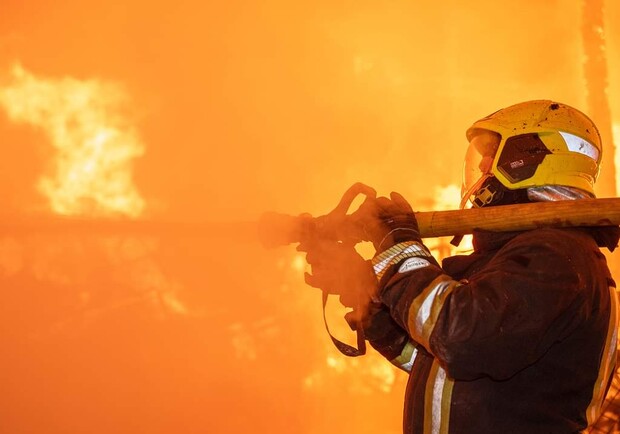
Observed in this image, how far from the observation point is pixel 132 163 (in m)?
4.52

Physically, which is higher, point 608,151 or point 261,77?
point 261,77

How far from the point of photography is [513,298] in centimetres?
157

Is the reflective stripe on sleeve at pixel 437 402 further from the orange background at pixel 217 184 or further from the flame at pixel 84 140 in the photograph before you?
the flame at pixel 84 140

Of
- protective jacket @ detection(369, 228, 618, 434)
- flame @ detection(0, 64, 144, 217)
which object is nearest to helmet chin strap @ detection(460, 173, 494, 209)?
protective jacket @ detection(369, 228, 618, 434)

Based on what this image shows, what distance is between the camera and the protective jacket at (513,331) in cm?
156

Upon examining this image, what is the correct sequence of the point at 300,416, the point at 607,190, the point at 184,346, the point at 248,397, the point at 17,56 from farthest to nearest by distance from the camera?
1. the point at 607,190
2. the point at 300,416
3. the point at 248,397
4. the point at 184,346
5. the point at 17,56

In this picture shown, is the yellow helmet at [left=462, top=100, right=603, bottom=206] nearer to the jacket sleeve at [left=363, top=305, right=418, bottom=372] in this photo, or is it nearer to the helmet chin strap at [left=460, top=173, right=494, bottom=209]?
the helmet chin strap at [left=460, top=173, right=494, bottom=209]

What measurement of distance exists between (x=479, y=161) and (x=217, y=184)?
2.47 metres

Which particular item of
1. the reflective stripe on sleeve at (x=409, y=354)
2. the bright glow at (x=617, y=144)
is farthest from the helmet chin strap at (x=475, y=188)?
the bright glow at (x=617, y=144)

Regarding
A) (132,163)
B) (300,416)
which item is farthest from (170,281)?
(300,416)

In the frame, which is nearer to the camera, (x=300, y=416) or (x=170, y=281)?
(x=170, y=281)

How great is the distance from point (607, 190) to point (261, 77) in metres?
5.08

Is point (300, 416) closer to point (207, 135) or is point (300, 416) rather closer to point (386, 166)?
point (386, 166)

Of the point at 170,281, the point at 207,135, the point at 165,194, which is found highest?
the point at 207,135
